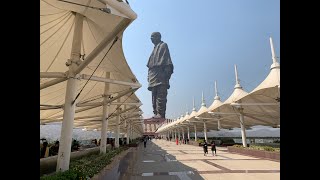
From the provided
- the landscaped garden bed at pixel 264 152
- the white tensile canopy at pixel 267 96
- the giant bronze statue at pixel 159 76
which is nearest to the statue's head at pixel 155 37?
the giant bronze statue at pixel 159 76

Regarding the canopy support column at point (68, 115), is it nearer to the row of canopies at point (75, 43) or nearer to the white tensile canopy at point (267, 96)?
the row of canopies at point (75, 43)

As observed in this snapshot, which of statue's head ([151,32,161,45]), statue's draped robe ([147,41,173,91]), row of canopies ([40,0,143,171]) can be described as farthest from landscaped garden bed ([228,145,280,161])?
statue's head ([151,32,161,45])

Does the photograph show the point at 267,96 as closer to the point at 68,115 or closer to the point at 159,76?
the point at 68,115

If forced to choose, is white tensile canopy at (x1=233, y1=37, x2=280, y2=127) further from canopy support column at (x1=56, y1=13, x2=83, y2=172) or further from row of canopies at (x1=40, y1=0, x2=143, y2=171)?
canopy support column at (x1=56, y1=13, x2=83, y2=172)

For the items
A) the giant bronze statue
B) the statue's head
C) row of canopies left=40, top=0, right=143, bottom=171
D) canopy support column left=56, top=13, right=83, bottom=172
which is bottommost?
canopy support column left=56, top=13, right=83, bottom=172

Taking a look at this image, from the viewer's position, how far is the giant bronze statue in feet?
584

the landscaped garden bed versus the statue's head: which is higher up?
the statue's head

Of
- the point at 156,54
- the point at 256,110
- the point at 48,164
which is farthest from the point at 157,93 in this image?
the point at 48,164

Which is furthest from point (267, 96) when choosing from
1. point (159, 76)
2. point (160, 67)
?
point (160, 67)

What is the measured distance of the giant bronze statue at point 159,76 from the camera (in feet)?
584
